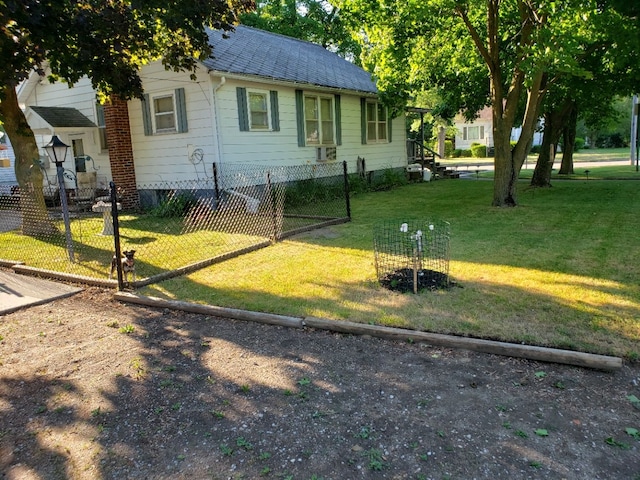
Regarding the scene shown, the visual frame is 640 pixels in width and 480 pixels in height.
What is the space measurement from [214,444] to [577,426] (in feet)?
7.15

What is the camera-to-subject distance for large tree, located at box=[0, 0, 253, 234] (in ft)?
20.0

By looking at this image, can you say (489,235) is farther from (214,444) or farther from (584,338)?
(214,444)

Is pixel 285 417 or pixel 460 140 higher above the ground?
pixel 460 140

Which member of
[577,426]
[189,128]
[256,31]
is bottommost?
[577,426]

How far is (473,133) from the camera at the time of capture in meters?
46.6

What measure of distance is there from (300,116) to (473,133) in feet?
121

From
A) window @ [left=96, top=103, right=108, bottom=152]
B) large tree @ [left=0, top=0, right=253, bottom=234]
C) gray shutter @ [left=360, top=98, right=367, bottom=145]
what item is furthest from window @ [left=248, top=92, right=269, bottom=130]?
gray shutter @ [left=360, top=98, right=367, bottom=145]

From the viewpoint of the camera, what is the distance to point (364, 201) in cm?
1395

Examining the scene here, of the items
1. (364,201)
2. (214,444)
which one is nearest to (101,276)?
(214,444)

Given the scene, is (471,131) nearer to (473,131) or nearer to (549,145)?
(473,131)

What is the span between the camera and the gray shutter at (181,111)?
11828mm

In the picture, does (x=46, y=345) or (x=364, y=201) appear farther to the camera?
(x=364, y=201)

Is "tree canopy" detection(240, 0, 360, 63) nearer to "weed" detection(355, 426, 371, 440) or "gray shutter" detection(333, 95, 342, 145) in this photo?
"gray shutter" detection(333, 95, 342, 145)

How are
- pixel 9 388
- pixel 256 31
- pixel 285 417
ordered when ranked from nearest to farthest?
pixel 285 417 < pixel 9 388 < pixel 256 31
